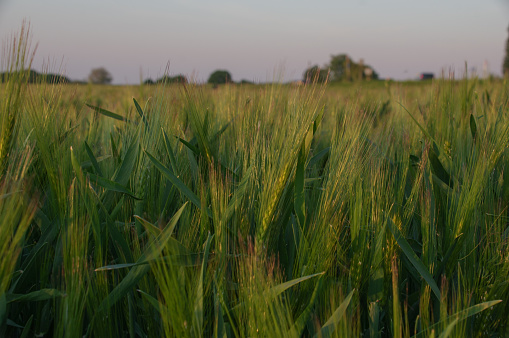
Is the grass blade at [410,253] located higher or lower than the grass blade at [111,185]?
lower

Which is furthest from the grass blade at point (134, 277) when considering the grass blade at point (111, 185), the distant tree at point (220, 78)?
the distant tree at point (220, 78)

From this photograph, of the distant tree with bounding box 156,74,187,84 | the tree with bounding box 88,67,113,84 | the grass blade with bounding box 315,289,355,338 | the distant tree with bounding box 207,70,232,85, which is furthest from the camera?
the tree with bounding box 88,67,113,84

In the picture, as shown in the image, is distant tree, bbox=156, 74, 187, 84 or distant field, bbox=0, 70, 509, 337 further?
distant tree, bbox=156, 74, 187, 84

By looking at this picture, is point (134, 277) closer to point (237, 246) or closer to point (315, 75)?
point (237, 246)

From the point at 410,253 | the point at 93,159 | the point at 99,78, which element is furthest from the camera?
the point at 99,78

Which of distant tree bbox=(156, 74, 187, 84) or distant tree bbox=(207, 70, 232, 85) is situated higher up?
distant tree bbox=(207, 70, 232, 85)

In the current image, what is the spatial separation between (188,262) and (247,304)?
134 mm

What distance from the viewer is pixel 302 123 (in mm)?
799

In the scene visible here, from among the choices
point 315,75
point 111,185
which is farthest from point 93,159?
point 315,75

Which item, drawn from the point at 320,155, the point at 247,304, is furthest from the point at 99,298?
the point at 320,155

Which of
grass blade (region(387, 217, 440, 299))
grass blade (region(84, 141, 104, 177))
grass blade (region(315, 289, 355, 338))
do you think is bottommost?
grass blade (region(315, 289, 355, 338))

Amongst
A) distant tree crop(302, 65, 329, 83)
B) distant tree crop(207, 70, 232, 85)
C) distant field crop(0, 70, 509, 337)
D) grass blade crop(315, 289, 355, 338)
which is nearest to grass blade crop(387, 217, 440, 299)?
distant field crop(0, 70, 509, 337)

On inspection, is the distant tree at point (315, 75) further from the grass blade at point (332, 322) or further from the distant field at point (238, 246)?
the grass blade at point (332, 322)

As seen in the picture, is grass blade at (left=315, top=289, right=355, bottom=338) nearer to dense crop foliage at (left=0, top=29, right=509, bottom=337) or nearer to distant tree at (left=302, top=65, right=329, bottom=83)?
dense crop foliage at (left=0, top=29, right=509, bottom=337)
